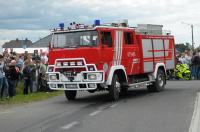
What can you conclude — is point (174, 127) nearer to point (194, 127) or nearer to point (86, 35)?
point (194, 127)

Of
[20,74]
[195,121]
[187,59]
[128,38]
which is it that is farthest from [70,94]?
[187,59]

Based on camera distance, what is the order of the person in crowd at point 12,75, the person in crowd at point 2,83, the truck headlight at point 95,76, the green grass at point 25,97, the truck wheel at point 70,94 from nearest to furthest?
the truck headlight at point 95,76 → the green grass at point 25,97 → the truck wheel at point 70,94 → the person in crowd at point 2,83 → the person in crowd at point 12,75

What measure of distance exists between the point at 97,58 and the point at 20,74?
6059 millimetres

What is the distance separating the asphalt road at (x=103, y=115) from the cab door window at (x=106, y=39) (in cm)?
204

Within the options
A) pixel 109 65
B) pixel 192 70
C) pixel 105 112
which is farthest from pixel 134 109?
pixel 192 70

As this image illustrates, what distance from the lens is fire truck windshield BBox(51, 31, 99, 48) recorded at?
16.3m

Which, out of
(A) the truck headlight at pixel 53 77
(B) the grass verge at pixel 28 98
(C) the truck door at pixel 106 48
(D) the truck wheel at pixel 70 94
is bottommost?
(B) the grass verge at pixel 28 98

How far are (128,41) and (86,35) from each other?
7.45 feet

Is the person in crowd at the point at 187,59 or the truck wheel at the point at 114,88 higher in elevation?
the person in crowd at the point at 187,59

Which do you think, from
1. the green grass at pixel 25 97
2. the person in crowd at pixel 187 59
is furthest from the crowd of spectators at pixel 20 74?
the person in crowd at pixel 187 59

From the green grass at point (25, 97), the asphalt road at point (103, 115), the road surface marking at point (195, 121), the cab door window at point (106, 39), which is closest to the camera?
the road surface marking at point (195, 121)

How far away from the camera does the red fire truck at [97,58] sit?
1602 centimetres

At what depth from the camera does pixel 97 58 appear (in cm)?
1594

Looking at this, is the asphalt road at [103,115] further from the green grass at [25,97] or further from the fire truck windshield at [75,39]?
the fire truck windshield at [75,39]
